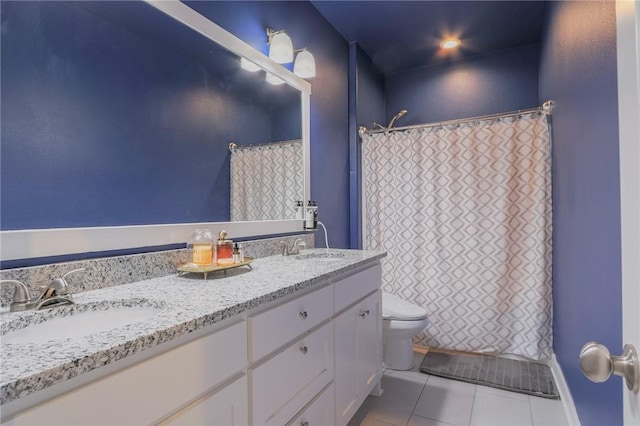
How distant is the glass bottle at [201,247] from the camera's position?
1.27 meters

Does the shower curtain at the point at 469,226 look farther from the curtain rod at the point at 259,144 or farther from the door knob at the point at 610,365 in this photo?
the door knob at the point at 610,365

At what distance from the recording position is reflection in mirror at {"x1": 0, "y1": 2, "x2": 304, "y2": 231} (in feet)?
3.06

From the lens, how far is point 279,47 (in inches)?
73.0

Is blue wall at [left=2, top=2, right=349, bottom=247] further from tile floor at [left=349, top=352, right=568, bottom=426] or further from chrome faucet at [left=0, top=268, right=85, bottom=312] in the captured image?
tile floor at [left=349, top=352, right=568, bottom=426]

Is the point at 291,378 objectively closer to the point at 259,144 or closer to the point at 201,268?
the point at 201,268

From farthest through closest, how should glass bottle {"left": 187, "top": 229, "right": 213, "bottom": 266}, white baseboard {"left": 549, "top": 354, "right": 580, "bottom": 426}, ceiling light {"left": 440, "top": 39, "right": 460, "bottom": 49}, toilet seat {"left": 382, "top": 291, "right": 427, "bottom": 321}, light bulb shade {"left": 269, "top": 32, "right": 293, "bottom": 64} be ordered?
ceiling light {"left": 440, "top": 39, "right": 460, "bottom": 49} < toilet seat {"left": 382, "top": 291, "right": 427, "bottom": 321} < light bulb shade {"left": 269, "top": 32, "right": 293, "bottom": 64} < white baseboard {"left": 549, "top": 354, "right": 580, "bottom": 426} < glass bottle {"left": 187, "top": 229, "right": 213, "bottom": 266}

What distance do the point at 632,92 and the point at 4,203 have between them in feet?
4.37

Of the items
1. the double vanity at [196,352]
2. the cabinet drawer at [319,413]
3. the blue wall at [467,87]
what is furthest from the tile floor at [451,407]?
the blue wall at [467,87]

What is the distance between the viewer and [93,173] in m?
1.09

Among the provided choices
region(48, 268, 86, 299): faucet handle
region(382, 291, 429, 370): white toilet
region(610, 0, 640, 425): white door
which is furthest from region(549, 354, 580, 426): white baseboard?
region(48, 268, 86, 299): faucet handle

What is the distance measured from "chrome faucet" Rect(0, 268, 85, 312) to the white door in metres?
1.15

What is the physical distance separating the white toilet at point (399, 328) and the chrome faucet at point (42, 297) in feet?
5.55

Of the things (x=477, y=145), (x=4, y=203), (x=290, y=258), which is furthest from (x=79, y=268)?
(x=477, y=145)

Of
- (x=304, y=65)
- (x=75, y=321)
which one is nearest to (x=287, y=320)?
(x=75, y=321)
